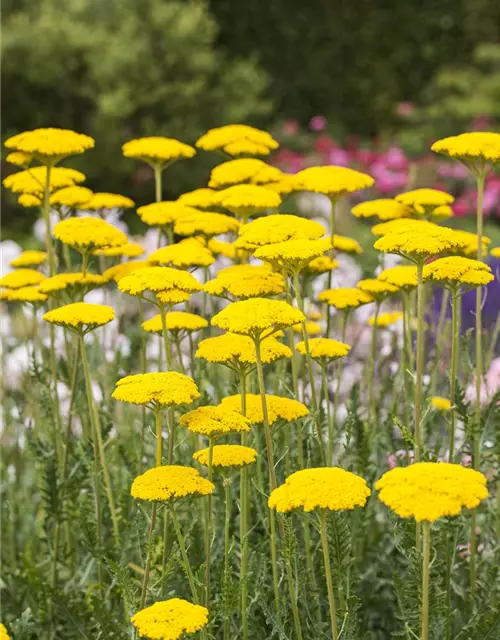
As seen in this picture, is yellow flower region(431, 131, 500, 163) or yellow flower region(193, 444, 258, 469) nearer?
yellow flower region(193, 444, 258, 469)

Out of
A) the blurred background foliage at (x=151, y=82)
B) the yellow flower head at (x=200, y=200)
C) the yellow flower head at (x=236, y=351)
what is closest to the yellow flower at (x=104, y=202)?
the yellow flower head at (x=200, y=200)

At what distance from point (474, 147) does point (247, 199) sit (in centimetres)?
51

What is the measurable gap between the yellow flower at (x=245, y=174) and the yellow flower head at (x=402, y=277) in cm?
40

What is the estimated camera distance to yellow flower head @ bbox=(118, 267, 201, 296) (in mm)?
2043

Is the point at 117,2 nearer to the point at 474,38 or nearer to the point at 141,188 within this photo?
the point at 141,188

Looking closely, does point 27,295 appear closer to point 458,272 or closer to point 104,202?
point 104,202

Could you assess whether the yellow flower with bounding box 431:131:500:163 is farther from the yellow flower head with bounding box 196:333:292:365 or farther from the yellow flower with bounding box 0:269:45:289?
the yellow flower with bounding box 0:269:45:289

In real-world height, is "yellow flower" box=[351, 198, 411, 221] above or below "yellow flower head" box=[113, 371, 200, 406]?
above

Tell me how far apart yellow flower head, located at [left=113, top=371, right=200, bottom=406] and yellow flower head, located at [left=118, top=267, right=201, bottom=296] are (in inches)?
8.6

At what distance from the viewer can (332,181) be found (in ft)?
8.14

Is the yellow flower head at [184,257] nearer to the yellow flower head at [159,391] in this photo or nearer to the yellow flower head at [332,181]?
the yellow flower head at [332,181]

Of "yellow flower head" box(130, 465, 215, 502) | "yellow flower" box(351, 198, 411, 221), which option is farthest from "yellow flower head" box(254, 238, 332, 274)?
"yellow flower" box(351, 198, 411, 221)

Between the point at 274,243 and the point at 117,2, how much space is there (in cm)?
772

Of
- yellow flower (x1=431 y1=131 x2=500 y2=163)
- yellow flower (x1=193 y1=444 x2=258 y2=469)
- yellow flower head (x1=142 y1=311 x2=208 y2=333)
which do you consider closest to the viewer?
yellow flower (x1=193 y1=444 x2=258 y2=469)
